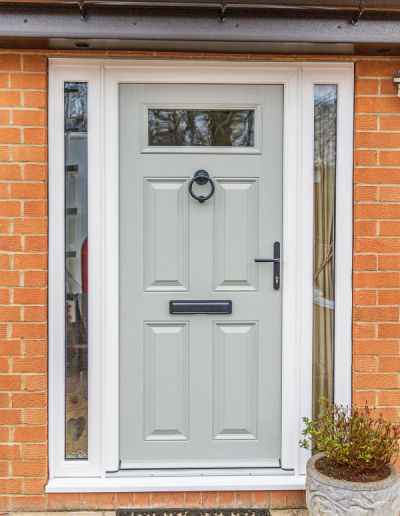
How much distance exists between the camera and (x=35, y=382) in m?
2.48

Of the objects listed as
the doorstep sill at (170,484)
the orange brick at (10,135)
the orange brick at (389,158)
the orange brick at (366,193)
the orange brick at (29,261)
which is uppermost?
the orange brick at (10,135)

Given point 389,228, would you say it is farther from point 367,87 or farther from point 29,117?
point 29,117

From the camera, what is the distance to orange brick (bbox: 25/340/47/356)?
2467mm

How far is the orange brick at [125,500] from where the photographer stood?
2.54 meters

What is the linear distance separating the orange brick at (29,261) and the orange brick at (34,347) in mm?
388

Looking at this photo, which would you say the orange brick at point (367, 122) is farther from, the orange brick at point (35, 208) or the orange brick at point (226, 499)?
the orange brick at point (226, 499)

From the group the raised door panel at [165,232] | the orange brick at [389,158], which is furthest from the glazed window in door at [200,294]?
the orange brick at [389,158]

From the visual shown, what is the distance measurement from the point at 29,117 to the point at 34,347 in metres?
1.18

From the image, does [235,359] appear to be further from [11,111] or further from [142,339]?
[11,111]

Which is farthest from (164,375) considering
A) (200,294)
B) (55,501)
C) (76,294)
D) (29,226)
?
(29,226)

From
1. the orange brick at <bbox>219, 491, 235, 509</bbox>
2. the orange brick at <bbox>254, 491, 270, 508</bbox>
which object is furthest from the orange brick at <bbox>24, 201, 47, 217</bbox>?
the orange brick at <bbox>254, 491, 270, 508</bbox>

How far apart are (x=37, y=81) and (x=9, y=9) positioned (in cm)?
34

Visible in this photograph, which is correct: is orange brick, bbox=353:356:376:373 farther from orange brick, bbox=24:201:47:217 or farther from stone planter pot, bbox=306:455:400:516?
orange brick, bbox=24:201:47:217

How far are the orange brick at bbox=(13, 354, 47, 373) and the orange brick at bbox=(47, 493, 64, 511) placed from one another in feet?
2.18
